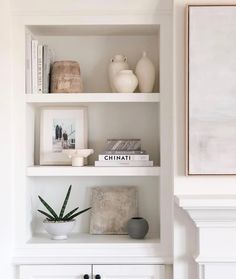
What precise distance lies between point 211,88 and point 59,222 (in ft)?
3.43

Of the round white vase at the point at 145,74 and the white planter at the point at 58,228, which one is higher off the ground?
the round white vase at the point at 145,74

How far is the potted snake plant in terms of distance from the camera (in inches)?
97.6

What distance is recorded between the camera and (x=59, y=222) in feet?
8.16

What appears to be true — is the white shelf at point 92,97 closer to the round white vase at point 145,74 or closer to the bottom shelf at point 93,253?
the round white vase at point 145,74

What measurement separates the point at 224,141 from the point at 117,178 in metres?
0.71

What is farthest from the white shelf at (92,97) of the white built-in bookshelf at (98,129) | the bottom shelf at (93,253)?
the bottom shelf at (93,253)

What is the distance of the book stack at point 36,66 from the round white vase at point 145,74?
50 cm

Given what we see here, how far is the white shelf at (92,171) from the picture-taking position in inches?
95.7

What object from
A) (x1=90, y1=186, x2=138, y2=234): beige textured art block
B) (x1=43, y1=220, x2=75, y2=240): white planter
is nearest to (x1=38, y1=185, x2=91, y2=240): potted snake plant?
(x1=43, y1=220, x2=75, y2=240): white planter

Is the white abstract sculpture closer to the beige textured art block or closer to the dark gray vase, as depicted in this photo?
the beige textured art block

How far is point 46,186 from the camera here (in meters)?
2.71

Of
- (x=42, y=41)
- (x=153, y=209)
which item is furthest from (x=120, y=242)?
(x=42, y=41)

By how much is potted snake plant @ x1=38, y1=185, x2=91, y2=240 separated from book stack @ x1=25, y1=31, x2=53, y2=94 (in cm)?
59

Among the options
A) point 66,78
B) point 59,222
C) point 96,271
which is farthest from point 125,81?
point 96,271
